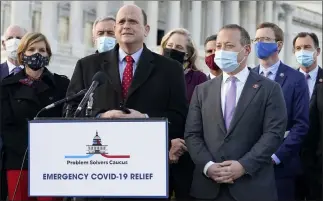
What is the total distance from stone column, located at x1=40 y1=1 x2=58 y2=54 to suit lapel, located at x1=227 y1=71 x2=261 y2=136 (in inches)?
1728

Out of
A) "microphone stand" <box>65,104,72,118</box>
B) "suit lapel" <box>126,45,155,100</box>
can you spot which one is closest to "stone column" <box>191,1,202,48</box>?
"suit lapel" <box>126,45,155,100</box>

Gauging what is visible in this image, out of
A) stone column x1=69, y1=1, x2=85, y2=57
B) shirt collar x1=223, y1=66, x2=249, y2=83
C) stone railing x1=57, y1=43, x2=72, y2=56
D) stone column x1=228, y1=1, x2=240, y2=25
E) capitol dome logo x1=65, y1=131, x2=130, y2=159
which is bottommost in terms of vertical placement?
capitol dome logo x1=65, y1=131, x2=130, y2=159

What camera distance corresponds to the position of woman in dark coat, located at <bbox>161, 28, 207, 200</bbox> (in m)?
7.39

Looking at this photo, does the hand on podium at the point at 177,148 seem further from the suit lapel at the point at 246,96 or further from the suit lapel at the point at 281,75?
the suit lapel at the point at 281,75

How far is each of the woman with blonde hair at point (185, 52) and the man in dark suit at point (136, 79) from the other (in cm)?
154

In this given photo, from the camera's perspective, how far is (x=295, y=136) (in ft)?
25.4

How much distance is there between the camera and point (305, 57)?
32.7ft

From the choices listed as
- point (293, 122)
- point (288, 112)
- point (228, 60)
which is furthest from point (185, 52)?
point (228, 60)

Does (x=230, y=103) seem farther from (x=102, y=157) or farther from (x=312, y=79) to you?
(x=312, y=79)

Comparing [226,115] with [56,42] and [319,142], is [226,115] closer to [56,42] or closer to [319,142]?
[319,142]

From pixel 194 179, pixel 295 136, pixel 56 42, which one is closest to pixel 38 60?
pixel 194 179

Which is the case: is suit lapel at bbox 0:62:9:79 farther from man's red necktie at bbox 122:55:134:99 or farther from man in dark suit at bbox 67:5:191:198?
man's red necktie at bbox 122:55:134:99

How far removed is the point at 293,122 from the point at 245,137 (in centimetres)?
150

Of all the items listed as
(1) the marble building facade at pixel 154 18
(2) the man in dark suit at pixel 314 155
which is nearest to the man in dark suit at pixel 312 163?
(2) the man in dark suit at pixel 314 155
